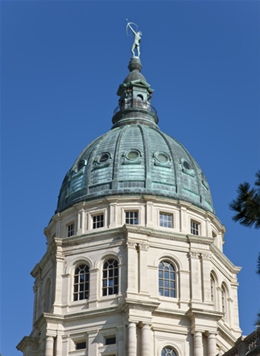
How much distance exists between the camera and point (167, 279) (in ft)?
221

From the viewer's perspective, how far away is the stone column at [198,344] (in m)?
63.8

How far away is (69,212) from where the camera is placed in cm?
7194

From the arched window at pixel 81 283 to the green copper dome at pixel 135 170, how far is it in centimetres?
600

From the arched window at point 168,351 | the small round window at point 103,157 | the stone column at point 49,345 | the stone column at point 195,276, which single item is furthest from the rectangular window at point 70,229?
the arched window at point 168,351

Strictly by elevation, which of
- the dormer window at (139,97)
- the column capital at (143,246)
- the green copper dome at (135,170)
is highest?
the dormer window at (139,97)

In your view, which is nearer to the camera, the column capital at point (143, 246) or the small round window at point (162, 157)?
the column capital at point (143, 246)

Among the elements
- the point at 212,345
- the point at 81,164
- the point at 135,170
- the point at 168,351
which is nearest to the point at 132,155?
the point at 135,170

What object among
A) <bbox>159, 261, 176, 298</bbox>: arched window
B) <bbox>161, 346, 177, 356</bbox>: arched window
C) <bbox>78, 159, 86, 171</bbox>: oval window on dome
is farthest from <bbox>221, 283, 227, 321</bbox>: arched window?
<bbox>78, 159, 86, 171</bbox>: oval window on dome

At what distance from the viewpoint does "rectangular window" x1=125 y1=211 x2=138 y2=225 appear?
6947cm

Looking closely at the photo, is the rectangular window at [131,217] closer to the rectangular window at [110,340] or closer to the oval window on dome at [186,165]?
the oval window on dome at [186,165]

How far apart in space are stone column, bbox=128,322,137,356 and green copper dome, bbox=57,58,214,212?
1201 centimetres

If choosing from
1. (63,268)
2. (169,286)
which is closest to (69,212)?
(63,268)

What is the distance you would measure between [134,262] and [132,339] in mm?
6473

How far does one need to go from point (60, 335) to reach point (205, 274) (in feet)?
38.7
